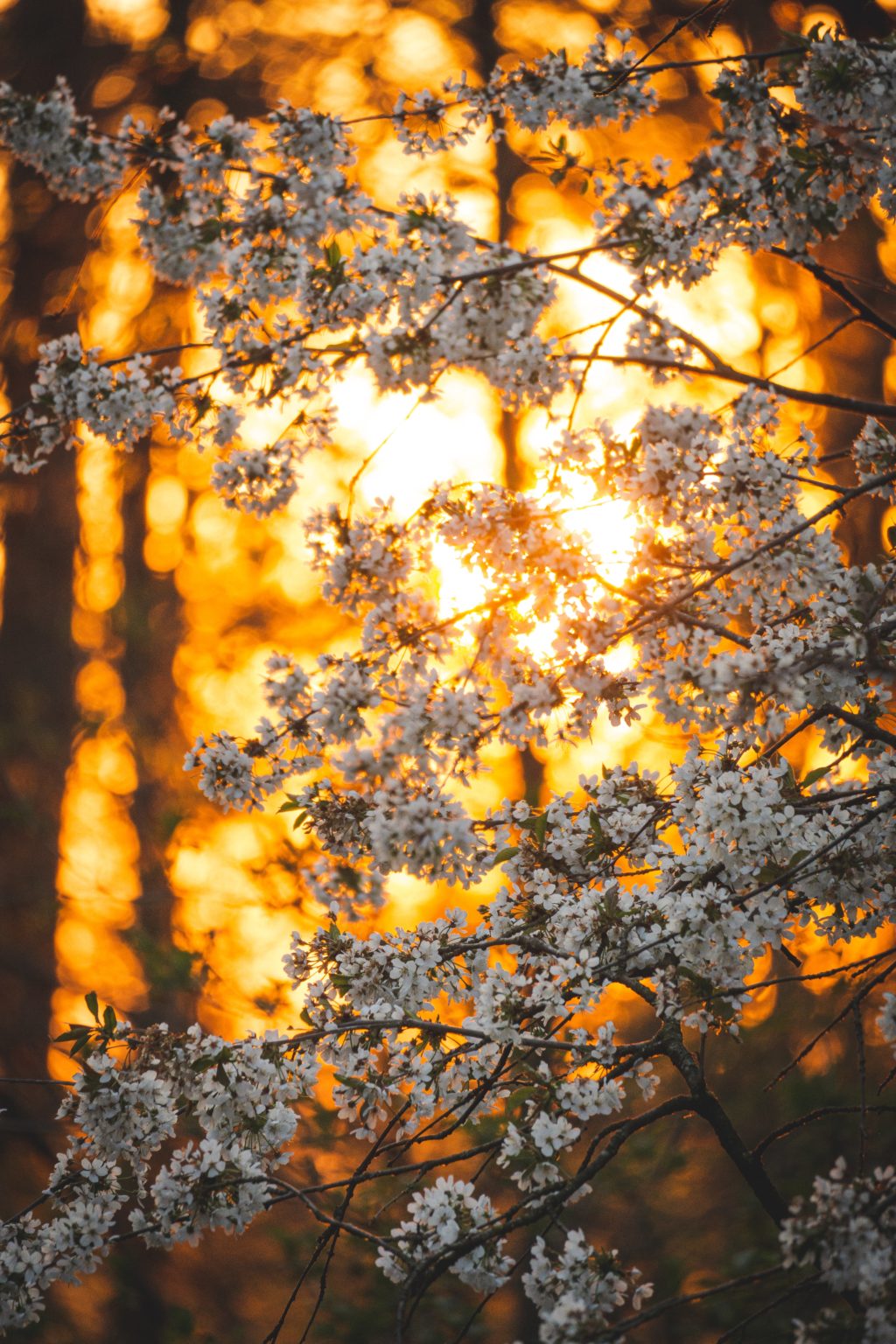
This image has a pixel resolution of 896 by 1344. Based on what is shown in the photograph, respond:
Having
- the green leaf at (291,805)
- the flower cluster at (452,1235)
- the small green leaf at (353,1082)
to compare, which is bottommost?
the flower cluster at (452,1235)

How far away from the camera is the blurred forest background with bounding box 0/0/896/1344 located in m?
5.13

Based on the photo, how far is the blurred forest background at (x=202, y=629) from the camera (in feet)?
16.8

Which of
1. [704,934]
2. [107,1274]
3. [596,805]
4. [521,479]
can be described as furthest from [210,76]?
[107,1274]

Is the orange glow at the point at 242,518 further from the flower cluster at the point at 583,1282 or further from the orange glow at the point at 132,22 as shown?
the flower cluster at the point at 583,1282

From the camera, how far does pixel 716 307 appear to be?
6.67 m

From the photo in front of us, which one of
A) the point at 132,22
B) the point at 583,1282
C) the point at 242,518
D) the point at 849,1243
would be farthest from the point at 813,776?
the point at 132,22

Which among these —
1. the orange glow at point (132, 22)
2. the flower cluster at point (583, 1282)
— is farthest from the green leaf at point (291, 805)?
the orange glow at point (132, 22)

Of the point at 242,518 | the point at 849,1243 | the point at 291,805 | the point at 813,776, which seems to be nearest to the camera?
the point at 849,1243

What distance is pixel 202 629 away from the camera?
8219 millimetres

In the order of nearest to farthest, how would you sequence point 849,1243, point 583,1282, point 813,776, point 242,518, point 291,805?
point 849,1243 < point 583,1282 < point 291,805 < point 813,776 < point 242,518

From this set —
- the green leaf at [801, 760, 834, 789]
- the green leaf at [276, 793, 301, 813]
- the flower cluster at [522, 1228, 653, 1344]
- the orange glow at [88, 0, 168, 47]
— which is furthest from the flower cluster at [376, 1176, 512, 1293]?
the orange glow at [88, 0, 168, 47]

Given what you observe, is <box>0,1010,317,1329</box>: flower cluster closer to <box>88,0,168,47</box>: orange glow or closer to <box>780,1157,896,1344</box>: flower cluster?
<box>780,1157,896,1344</box>: flower cluster

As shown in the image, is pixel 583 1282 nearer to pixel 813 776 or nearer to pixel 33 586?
pixel 813 776

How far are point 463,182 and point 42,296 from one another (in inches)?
150
